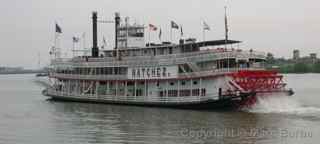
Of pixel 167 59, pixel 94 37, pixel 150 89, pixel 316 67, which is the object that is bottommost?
pixel 150 89

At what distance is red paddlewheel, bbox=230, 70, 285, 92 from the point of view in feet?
130

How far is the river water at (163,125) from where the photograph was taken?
92.1 feet

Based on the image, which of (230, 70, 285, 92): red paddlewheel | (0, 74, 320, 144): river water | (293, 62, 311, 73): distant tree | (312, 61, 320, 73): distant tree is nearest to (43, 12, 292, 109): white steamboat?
(230, 70, 285, 92): red paddlewheel

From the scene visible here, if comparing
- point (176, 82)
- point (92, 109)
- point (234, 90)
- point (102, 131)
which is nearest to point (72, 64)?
point (92, 109)

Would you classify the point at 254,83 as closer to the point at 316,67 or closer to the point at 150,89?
the point at 150,89

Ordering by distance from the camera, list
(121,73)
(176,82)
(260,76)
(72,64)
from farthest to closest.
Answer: (72,64), (121,73), (176,82), (260,76)

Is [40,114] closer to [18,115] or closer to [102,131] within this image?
[18,115]

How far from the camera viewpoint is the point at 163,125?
33.2 meters

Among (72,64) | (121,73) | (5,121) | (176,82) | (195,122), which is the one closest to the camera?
(195,122)

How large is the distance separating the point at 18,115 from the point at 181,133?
17.5 m

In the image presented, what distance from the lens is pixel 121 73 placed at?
47938 mm

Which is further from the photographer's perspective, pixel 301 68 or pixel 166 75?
pixel 301 68

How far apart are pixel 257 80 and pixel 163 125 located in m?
10.3

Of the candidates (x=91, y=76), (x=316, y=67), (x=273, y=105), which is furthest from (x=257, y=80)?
(x=316, y=67)
